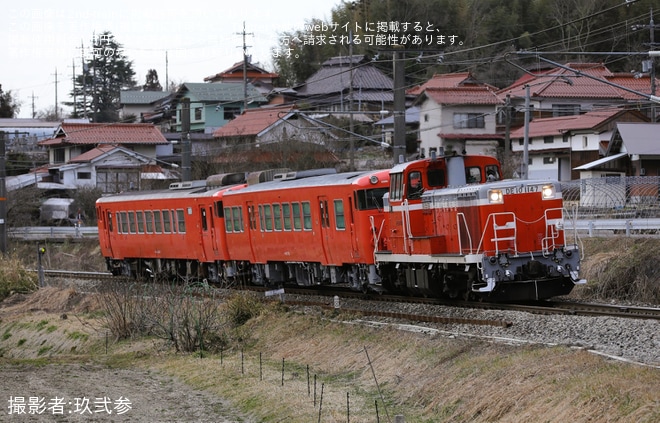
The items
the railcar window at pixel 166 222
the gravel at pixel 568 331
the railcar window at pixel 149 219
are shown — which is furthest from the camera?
the railcar window at pixel 149 219

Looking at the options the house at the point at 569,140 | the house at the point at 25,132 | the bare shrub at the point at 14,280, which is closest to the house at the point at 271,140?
the house at the point at 569,140

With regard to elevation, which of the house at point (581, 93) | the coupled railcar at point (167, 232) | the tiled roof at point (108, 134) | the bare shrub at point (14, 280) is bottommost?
the bare shrub at point (14, 280)

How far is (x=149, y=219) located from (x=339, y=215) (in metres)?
11.7

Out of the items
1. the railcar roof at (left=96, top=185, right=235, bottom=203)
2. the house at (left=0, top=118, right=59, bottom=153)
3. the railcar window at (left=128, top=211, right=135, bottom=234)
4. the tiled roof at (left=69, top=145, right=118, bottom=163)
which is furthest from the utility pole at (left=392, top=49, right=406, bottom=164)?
the house at (left=0, top=118, right=59, bottom=153)

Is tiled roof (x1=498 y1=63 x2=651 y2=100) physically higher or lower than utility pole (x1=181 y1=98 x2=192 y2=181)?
higher

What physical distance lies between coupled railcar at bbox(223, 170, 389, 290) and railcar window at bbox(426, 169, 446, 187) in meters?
1.67

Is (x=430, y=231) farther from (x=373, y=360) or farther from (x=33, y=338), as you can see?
(x=33, y=338)

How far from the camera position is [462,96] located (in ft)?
212

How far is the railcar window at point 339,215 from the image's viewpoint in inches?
842

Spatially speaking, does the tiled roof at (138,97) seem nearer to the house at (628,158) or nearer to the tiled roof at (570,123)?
the tiled roof at (570,123)

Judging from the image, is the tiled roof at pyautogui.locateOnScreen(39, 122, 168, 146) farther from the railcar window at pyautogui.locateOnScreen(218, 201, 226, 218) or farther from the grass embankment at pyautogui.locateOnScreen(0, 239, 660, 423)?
the grass embankment at pyautogui.locateOnScreen(0, 239, 660, 423)

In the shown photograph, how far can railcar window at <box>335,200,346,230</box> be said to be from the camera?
21375mm

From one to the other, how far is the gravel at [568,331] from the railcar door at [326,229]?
4751mm

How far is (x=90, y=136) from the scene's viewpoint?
68688mm
